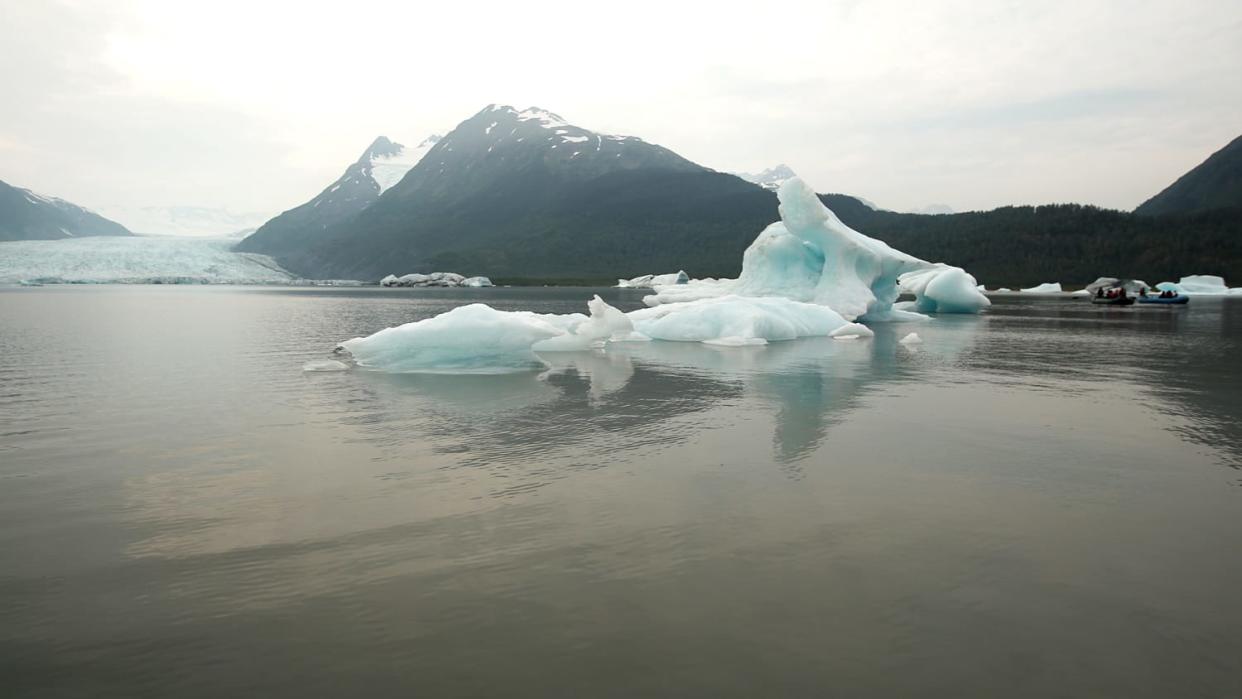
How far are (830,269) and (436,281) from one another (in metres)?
95.1

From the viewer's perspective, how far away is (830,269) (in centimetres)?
3709

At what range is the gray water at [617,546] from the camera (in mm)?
4137

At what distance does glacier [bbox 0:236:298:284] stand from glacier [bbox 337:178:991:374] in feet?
283

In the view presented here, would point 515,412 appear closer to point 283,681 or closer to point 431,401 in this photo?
point 431,401

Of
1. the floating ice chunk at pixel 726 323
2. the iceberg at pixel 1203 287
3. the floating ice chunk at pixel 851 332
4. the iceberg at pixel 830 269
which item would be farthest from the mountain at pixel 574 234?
the floating ice chunk at pixel 726 323

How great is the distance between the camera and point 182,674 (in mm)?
4051

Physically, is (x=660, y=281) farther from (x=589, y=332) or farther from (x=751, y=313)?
(x=589, y=332)

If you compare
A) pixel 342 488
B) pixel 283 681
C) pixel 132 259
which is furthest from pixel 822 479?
pixel 132 259

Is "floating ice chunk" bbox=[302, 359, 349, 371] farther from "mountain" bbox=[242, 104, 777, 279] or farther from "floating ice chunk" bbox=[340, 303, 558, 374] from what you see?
"mountain" bbox=[242, 104, 777, 279]

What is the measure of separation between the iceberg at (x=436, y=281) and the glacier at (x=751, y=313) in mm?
72509

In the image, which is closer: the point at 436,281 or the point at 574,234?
the point at 436,281

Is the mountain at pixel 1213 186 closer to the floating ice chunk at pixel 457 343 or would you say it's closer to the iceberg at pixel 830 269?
the iceberg at pixel 830 269

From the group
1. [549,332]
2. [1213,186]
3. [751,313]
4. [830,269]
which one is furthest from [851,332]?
[1213,186]

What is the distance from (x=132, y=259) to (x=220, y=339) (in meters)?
98.0
